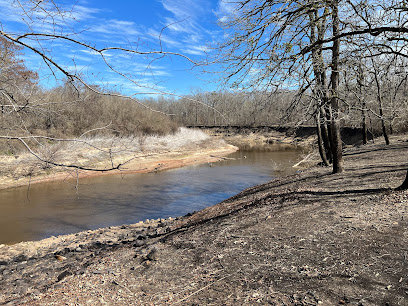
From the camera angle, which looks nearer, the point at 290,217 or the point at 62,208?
the point at 290,217

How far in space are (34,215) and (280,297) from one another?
43.6 feet

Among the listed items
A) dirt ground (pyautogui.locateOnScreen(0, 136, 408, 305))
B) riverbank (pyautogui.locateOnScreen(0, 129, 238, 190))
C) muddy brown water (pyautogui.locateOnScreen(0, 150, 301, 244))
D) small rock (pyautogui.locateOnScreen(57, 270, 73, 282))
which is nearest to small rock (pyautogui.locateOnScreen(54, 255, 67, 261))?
dirt ground (pyautogui.locateOnScreen(0, 136, 408, 305))

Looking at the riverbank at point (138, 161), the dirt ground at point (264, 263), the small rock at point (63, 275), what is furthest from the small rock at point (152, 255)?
the riverbank at point (138, 161)

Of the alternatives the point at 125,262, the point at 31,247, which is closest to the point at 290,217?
the point at 125,262

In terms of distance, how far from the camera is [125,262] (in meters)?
5.28

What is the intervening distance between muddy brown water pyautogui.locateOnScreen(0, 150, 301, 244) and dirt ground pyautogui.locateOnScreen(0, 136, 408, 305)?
353 cm

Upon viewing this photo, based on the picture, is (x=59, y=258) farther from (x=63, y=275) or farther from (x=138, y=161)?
(x=138, y=161)

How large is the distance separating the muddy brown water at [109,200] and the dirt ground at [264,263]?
3.53 m

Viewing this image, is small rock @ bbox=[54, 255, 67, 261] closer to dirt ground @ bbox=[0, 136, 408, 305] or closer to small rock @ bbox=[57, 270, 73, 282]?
dirt ground @ bbox=[0, 136, 408, 305]

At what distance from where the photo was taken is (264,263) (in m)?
4.04

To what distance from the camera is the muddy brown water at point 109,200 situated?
38.5ft

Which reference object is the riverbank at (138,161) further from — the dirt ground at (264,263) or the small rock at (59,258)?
the small rock at (59,258)

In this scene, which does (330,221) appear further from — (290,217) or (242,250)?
(242,250)

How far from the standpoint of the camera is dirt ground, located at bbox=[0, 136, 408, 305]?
10.6 ft
